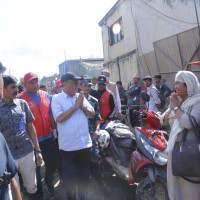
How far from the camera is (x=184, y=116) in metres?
2.12

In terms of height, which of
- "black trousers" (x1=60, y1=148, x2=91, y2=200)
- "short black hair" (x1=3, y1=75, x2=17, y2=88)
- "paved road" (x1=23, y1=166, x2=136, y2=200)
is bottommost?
"paved road" (x1=23, y1=166, x2=136, y2=200)

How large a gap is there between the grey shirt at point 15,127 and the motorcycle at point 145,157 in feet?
4.47

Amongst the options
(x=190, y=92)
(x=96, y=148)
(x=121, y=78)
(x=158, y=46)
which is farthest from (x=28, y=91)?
(x=121, y=78)

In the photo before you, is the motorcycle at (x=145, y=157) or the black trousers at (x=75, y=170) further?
the black trousers at (x=75, y=170)

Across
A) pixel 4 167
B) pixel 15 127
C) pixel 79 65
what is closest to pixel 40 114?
pixel 15 127

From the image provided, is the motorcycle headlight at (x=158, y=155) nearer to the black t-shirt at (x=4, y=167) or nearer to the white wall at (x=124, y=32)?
the black t-shirt at (x=4, y=167)

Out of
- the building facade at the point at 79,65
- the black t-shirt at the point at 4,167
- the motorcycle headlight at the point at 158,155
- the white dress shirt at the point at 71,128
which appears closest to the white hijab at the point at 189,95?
the motorcycle headlight at the point at 158,155

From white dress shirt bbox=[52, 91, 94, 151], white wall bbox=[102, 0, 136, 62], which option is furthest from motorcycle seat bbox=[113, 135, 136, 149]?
white wall bbox=[102, 0, 136, 62]

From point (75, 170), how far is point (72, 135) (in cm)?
50

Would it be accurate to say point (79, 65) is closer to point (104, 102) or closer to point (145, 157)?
point (104, 102)

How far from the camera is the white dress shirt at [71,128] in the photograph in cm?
281

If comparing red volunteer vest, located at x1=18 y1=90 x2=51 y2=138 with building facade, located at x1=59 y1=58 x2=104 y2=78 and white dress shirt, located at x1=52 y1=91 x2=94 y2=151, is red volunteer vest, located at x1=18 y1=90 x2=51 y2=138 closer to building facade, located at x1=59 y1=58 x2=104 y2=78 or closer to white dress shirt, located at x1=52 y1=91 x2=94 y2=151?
white dress shirt, located at x1=52 y1=91 x2=94 y2=151

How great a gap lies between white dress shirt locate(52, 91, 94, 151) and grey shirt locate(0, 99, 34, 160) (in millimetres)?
418

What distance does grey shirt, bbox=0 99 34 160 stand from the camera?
103 inches
